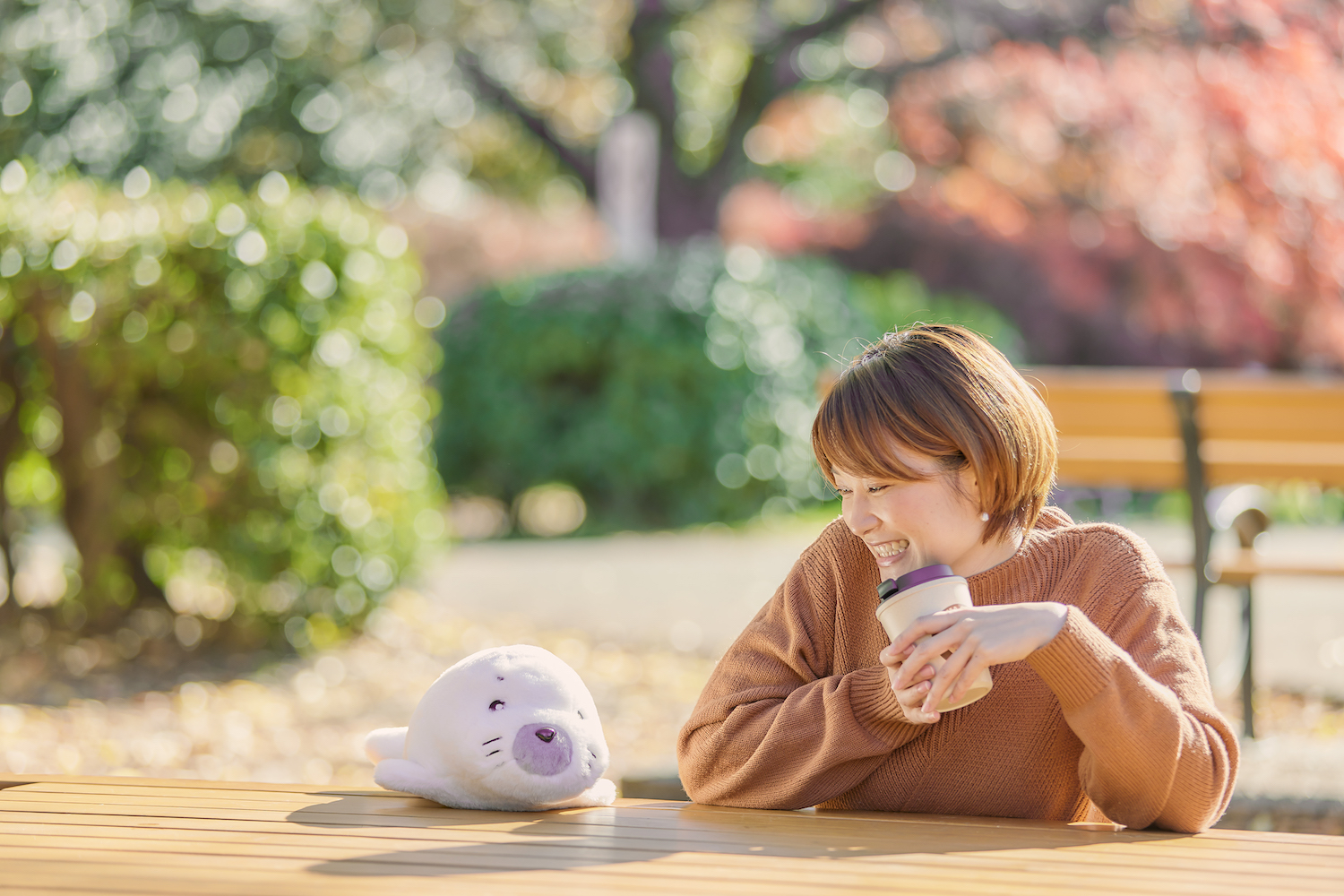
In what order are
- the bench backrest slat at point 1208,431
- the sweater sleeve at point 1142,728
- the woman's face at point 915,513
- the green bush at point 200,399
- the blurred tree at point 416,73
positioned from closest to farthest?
the sweater sleeve at point 1142,728
the woman's face at point 915,513
the bench backrest slat at point 1208,431
the green bush at point 200,399
the blurred tree at point 416,73

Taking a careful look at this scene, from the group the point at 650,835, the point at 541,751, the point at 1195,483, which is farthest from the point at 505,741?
the point at 1195,483

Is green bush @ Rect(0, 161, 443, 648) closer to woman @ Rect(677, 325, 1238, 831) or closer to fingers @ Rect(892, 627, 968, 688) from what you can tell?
woman @ Rect(677, 325, 1238, 831)

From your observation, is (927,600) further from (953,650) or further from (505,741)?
(505,741)

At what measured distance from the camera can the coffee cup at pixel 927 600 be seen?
1492mm

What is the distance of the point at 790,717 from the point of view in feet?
5.77

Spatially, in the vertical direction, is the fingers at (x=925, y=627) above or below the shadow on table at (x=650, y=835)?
above

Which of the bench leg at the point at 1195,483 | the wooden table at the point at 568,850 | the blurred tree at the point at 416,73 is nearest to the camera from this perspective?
the wooden table at the point at 568,850

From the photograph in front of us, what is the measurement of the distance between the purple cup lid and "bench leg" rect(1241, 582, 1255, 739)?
2.90 meters

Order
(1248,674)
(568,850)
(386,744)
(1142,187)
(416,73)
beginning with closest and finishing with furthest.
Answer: (568,850) → (386,744) → (1248,674) → (1142,187) → (416,73)

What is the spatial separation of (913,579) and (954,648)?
0.09m

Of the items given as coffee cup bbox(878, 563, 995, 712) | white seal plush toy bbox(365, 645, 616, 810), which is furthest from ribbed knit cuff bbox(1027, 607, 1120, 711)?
white seal plush toy bbox(365, 645, 616, 810)

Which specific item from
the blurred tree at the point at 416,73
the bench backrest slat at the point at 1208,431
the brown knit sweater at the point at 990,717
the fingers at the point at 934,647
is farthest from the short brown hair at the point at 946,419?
the blurred tree at the point at 416,73

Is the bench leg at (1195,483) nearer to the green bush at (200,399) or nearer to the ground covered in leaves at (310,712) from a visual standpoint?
the ground covered in leaves at (310,712)

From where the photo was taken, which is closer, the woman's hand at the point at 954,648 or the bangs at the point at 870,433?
the woman's hand at the point at 954,648
